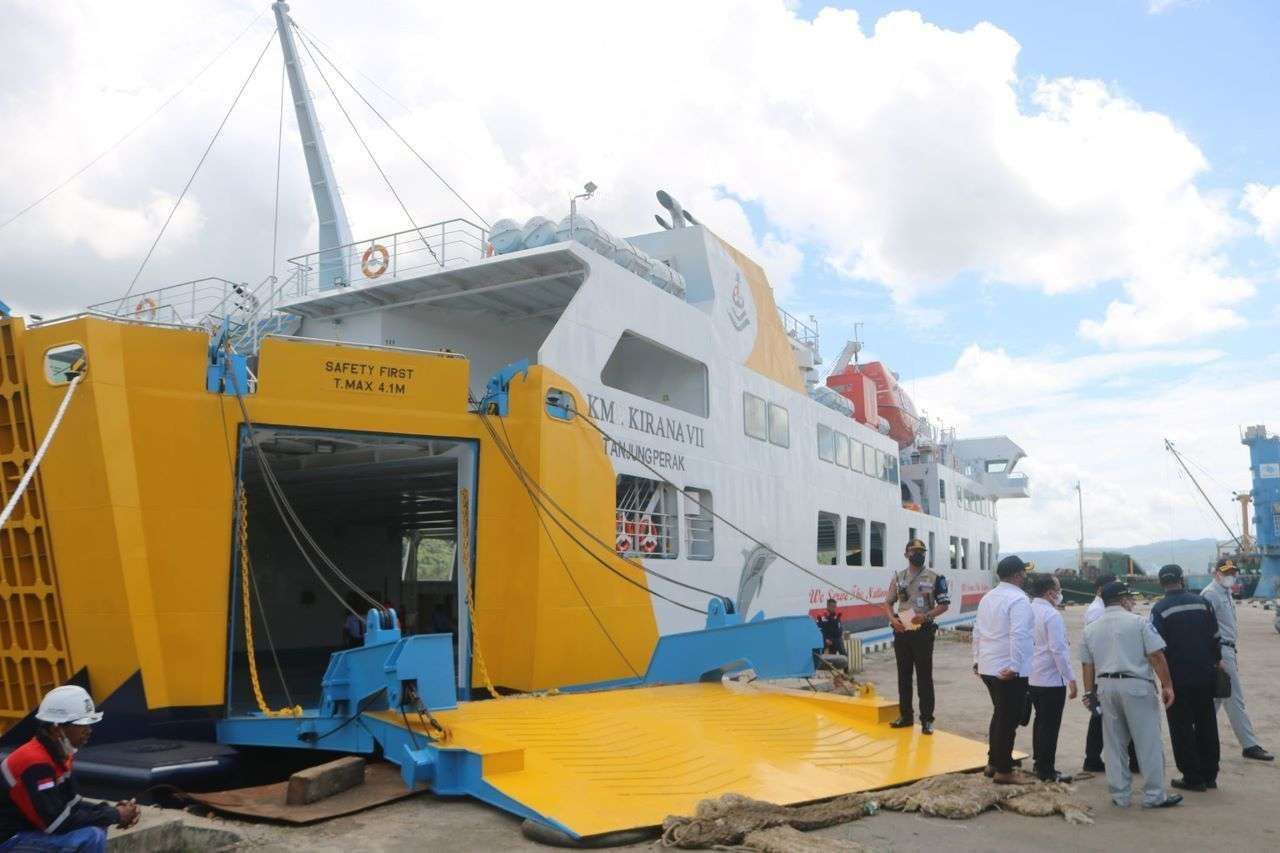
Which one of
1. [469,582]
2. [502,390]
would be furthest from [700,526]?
A: [469,582]

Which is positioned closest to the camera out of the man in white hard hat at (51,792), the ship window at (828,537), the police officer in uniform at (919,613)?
the man in white hard hat at (51,792)

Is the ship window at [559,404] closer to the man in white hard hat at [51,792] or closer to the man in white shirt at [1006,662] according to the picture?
the man in white shirt at [1006,662]

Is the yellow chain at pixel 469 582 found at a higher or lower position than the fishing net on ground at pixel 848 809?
higher

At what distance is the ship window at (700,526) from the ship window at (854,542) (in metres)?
7.39

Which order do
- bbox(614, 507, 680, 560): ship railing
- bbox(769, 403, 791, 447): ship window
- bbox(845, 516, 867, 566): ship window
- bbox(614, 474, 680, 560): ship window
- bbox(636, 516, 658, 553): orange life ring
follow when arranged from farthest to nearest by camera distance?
bbox(845, 516, 867, 566): ship window, bbox(769, 403, 791, 447): ship window, bbox(636, 516, 658, 553): orange life ring, bbox(614, 474, 680, 560): ship window, bbox(614, 507, 680, 560): ship railing

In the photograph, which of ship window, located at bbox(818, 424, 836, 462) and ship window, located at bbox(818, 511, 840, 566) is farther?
ship window, located at bbox(818, 511, 840, 566)

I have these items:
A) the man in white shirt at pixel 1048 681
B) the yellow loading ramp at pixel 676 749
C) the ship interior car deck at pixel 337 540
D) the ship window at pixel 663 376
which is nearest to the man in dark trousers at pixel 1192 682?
the man in white shirt at pixel 1048 681

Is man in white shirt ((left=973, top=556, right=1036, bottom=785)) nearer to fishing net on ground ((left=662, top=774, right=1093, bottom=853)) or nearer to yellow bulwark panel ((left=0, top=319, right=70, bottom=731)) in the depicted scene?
fishing net on ground ((left=662, top=774, right=1093, bottom=853))

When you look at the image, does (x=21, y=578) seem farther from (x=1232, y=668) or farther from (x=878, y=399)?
(x=878, y=399)

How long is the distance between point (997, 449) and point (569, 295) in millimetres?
28087

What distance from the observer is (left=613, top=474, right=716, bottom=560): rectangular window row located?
11.4m

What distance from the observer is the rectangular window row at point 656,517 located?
1135 cm

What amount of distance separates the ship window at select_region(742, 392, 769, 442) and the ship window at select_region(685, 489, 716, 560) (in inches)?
65.6

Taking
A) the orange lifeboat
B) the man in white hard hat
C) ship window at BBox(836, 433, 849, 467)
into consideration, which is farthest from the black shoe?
the orange lifeboat
